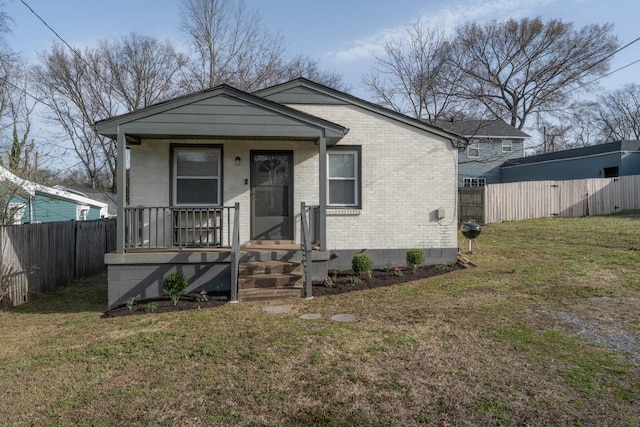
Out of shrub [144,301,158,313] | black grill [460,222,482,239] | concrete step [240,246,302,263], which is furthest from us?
black grill [460,222,482,239]

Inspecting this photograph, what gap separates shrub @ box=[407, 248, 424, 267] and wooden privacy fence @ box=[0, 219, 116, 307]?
780 cm

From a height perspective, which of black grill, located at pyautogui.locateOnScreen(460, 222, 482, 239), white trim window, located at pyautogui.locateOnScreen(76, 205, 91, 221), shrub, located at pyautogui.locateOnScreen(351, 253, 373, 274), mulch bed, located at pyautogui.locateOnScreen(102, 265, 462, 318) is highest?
white trim window, located at pyautogui.locateOnScreen(76, 205, 91, 221)

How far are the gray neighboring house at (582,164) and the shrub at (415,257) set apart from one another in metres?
18.4

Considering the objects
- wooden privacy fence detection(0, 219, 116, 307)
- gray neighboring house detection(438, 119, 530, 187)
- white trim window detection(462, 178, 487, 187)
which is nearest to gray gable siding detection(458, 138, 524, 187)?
gray neighboring house detection(438, 119, 530, 187)

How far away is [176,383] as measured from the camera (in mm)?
3795

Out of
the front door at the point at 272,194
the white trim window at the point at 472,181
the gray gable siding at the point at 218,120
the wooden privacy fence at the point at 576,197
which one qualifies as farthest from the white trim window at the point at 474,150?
the gray gable siding at the point at 218,120

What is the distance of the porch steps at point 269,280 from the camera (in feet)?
22.7

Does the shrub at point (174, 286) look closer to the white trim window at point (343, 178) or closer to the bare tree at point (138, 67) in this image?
the white trim window at point (343, 178)

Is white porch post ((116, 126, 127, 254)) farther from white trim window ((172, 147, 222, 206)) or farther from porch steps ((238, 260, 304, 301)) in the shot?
porch steps ((238, 260, 304, 301))

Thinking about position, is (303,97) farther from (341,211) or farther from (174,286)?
(174,286)

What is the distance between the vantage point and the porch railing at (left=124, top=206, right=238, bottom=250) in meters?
7.55

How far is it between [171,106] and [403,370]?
603 centimetres

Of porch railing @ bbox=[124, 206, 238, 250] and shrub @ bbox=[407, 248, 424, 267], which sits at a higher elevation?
porch railing @ bbox=[124, 206, 238, 250]

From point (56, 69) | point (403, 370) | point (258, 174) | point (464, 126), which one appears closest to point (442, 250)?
point (258, 174)
